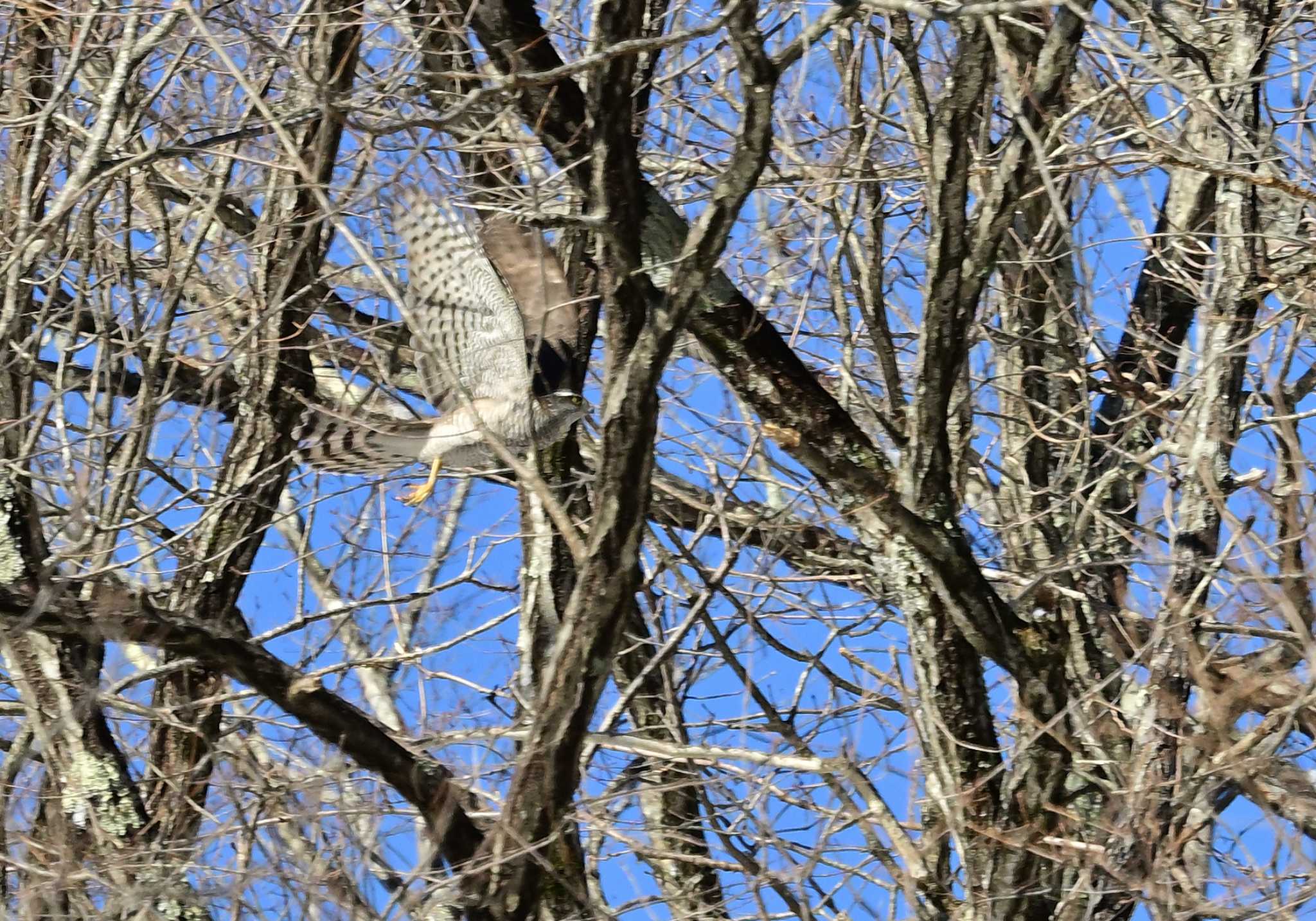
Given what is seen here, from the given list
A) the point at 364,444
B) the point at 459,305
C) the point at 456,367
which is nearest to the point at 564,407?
the point at 456,367

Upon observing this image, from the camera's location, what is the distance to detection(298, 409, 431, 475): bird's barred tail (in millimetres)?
5184

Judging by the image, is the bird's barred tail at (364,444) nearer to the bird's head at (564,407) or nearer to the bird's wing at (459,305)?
the bird's wing at (459,305)

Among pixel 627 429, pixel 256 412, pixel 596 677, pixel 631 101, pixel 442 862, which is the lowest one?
pixel 442 862

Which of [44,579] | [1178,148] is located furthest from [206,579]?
[1178,148]

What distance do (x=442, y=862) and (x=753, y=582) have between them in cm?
207

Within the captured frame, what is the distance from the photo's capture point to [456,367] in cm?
531

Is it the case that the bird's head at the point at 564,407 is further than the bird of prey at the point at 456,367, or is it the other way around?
the bird's head at the point at 564,407

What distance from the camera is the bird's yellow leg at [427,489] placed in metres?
5.41

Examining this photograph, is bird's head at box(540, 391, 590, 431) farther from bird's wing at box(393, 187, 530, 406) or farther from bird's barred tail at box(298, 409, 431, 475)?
bird's barred tail at box(298, 409, 431, 475)

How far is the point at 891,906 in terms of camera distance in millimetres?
4676

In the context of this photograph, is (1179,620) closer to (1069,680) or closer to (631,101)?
(1069,680)

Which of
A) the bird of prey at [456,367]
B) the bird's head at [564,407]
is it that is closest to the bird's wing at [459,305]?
the bird of prey at [456,367]

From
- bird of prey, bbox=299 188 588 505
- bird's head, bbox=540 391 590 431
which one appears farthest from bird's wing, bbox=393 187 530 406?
bird's head, bbox=540 391 590 431

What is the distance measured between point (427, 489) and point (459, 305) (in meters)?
0.70
